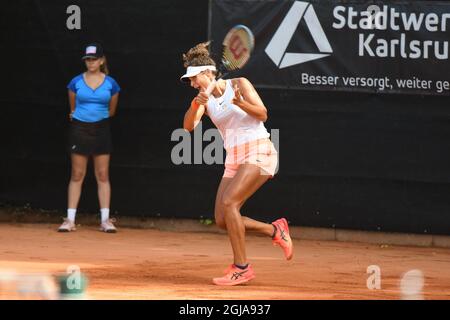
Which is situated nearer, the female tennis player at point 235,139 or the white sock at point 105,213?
the female tennis player at point 235,139

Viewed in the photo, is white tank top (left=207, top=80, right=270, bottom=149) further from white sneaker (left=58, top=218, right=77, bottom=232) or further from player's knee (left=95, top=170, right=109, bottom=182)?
white sneaker (left=58, top=218, right=77, bottom=232)

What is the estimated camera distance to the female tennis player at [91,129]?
11125 millimetres

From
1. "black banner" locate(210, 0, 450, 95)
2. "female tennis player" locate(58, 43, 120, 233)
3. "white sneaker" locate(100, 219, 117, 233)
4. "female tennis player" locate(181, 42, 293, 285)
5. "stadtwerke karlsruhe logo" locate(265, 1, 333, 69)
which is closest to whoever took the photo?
"female tennis player" locate(181, 42, 293, 285)

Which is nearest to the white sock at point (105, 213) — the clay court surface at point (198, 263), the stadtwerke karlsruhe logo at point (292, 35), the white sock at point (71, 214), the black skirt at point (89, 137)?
the clay court surface at point (198, 263)

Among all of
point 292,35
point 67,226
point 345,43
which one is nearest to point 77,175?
point 67,226

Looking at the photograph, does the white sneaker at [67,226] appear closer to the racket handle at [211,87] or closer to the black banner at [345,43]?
the black banner at [345,43]

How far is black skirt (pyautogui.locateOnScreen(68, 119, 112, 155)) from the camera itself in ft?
36.6

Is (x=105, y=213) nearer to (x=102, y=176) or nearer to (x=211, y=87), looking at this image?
(x=102, y=176)

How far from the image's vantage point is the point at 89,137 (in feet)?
36.7

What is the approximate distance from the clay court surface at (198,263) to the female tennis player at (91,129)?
385mm

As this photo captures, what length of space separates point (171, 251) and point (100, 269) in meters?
1.39

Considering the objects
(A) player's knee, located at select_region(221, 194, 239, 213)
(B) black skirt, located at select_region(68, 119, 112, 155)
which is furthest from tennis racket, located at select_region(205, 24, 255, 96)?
(B) black skirt, located at select_region(68, 119, 112, 155)
